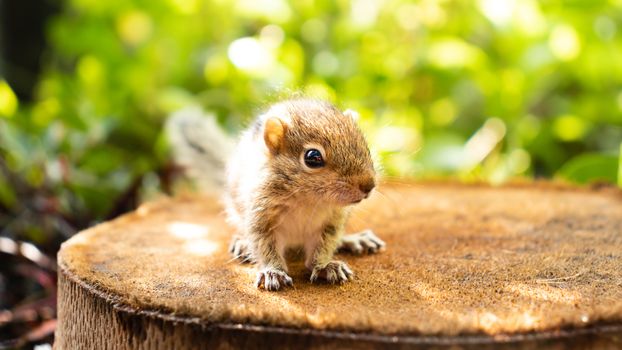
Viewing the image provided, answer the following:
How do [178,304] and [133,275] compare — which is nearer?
[178,304]

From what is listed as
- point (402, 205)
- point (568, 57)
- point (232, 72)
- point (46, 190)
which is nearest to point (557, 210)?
point (402, 205)

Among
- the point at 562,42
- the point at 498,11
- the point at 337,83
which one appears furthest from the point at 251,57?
the point at 562,42

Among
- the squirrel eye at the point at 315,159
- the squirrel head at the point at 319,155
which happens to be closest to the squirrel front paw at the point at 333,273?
the squirrel head at the point at 319,155

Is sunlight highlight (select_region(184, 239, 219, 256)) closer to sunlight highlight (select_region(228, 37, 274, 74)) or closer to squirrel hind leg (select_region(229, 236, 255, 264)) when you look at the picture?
squirrel hind leg (select_region(229, 236, 255, 264))

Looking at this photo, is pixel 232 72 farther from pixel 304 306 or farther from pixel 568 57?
pixel 304 306

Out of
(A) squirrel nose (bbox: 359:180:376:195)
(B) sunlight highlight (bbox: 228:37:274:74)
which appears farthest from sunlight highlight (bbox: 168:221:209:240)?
(B) sunlight highlight (bbox: 228:37:274:74)

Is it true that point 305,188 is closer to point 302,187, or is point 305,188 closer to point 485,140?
point 302,187

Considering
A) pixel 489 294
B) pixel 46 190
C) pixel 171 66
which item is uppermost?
pixel 171 66

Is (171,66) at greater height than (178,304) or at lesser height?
greater
